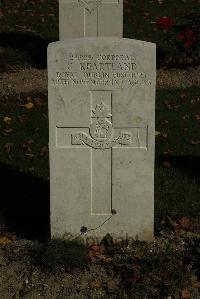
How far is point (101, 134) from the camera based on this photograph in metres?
5.62

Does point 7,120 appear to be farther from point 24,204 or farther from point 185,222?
point 185,222

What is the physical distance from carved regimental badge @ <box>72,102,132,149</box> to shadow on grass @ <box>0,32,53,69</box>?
6391 millimetres

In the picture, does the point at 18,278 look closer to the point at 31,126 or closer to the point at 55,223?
the point at 55,223

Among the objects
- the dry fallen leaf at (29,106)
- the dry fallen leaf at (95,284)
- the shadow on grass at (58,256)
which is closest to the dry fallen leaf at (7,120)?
the dry fallen leaf at (29,106)

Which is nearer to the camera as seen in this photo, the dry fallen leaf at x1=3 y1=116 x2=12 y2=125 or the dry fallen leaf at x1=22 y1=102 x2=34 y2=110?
the dry fallen leaf at x1=3 y1=116 x2=12 y2=125

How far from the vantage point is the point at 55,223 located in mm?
5820

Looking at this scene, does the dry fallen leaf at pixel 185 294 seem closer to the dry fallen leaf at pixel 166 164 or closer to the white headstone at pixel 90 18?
the dry fallen leaf at pixel 166 164

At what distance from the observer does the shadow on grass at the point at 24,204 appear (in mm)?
6297

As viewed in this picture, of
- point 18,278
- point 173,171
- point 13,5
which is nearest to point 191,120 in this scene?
point 173,171

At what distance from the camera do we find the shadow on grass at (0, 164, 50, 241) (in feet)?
20.7

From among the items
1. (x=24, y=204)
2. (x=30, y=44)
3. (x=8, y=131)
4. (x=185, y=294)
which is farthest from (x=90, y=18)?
(x=185, y=294)

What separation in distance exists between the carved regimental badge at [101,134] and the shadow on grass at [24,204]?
1.06 metres

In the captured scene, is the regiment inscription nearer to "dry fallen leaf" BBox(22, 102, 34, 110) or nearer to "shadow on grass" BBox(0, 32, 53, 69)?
"dry fallen leaf" BBox(22, 102, 34, 110)

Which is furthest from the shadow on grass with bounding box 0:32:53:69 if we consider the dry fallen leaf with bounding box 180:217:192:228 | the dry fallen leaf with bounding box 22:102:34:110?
the dry fallen leaf with bounding box 180:217:192:228
